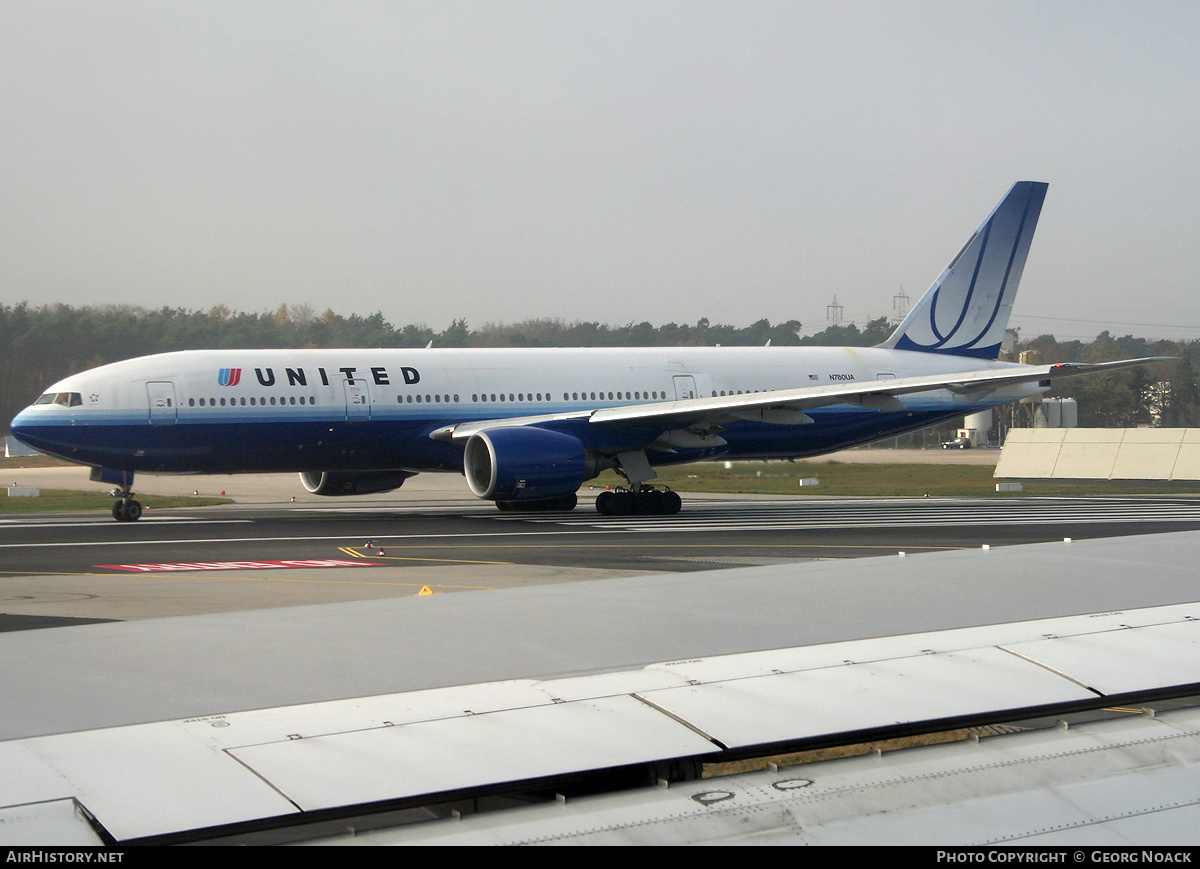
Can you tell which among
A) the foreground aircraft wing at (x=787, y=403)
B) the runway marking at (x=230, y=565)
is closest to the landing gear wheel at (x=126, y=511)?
the foreground aircraft wing at (x=787, y=403)

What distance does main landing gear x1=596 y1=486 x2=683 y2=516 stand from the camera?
22922 mm

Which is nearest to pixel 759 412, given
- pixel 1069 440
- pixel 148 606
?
pixel 148 606

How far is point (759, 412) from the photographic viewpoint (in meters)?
22.3

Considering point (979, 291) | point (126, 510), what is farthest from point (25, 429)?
point (979, 291)

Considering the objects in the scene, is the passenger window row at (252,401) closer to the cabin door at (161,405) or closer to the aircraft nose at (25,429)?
the cabin door at (161,405)

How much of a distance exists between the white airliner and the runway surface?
3.71 ft

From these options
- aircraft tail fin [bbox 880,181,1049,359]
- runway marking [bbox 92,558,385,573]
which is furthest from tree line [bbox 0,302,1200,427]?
runway marking [bbox 92,558,385,573]

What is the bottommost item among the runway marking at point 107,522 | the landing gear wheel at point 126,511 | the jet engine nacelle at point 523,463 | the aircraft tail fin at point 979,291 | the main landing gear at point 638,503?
the runway marking at point 107,522

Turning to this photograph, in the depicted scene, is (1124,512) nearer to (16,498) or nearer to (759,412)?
(759,412)

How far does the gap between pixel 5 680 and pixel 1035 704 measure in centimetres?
305

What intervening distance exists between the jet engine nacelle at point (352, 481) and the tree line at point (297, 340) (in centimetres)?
1474

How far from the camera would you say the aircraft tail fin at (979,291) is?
26.8 metres

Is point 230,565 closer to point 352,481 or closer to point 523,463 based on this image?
point 523,463

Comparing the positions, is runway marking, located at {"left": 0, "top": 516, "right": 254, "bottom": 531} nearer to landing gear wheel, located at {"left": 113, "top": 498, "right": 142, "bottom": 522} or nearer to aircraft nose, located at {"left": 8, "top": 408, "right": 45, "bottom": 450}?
landing gear wheel, located at {"left": 113, "top": 498, "right": 142, "bottom": 522}
